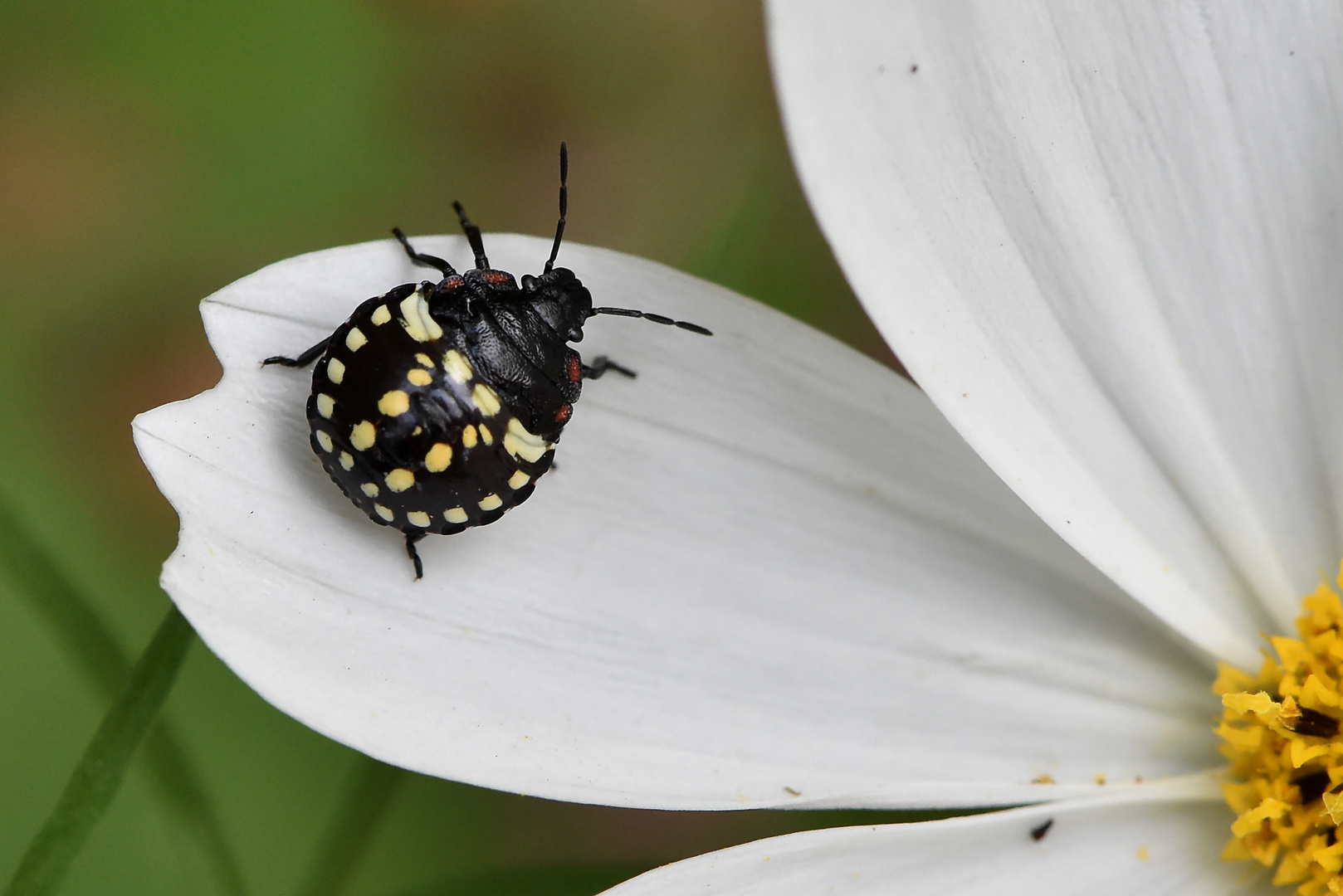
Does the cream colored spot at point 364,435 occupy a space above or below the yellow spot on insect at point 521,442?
below

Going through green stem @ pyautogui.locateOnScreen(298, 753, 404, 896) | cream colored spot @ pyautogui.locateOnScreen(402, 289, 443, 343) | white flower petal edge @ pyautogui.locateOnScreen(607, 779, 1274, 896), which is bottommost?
green stem @ pyautogui.locateOnScreen(298, 753, 404, 896)

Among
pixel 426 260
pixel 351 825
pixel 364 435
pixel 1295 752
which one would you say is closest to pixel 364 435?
pixel 364 435

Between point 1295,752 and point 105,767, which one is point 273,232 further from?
point 1295,752

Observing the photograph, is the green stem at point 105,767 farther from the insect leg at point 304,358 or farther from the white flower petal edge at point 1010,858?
the white flower petal edge at point 1010,858

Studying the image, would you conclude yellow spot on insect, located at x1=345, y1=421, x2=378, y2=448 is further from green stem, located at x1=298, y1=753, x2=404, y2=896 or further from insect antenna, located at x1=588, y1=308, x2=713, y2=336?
green stem, located at x1=298, y1=753, x2=404, y2=896

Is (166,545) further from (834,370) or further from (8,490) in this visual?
(834,370)

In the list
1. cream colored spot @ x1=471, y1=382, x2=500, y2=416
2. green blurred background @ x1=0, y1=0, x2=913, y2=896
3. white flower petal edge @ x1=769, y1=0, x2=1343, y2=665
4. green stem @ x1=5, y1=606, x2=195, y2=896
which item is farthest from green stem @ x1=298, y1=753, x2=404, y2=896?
white flower petal edge @ x1=769, y1=0, x2=1343, y2=665

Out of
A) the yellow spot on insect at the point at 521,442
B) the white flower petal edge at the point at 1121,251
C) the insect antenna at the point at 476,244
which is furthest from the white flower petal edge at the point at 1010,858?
the insect antenna at the point at 476,244
